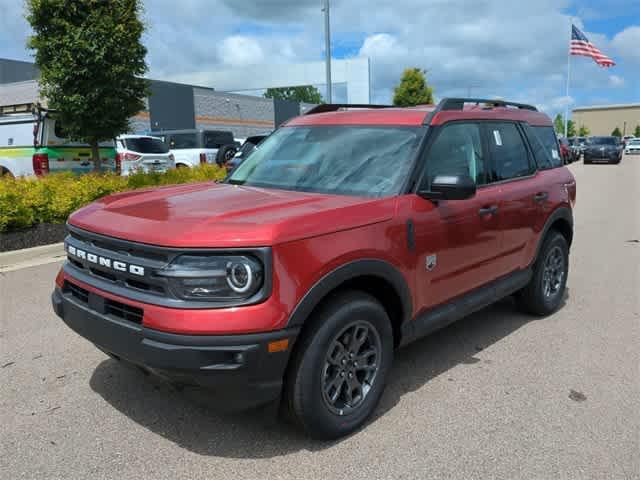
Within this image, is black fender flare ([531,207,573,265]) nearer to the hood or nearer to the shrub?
the hood

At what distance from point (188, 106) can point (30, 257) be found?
32.2m

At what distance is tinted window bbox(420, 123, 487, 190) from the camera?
12.1ft

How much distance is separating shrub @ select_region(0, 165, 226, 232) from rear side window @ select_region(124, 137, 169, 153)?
6.51 m

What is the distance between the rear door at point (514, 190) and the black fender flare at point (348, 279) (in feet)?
4.24

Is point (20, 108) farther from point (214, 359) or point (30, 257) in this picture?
point (214, 359)

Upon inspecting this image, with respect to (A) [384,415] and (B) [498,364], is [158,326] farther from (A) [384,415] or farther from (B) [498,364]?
(B) [498,364]

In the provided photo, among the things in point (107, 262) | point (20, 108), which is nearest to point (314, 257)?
point (107, 262)

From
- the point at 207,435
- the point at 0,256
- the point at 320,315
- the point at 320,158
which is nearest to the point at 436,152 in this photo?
the point at 320,158

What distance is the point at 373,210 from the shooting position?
3172mm

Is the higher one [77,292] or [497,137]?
[497,137]

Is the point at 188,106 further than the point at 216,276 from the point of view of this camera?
Yes

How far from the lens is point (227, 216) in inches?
112

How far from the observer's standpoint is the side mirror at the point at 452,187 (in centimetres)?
330

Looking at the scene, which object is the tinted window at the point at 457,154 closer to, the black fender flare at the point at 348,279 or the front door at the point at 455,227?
the front door at the point at 455,227
